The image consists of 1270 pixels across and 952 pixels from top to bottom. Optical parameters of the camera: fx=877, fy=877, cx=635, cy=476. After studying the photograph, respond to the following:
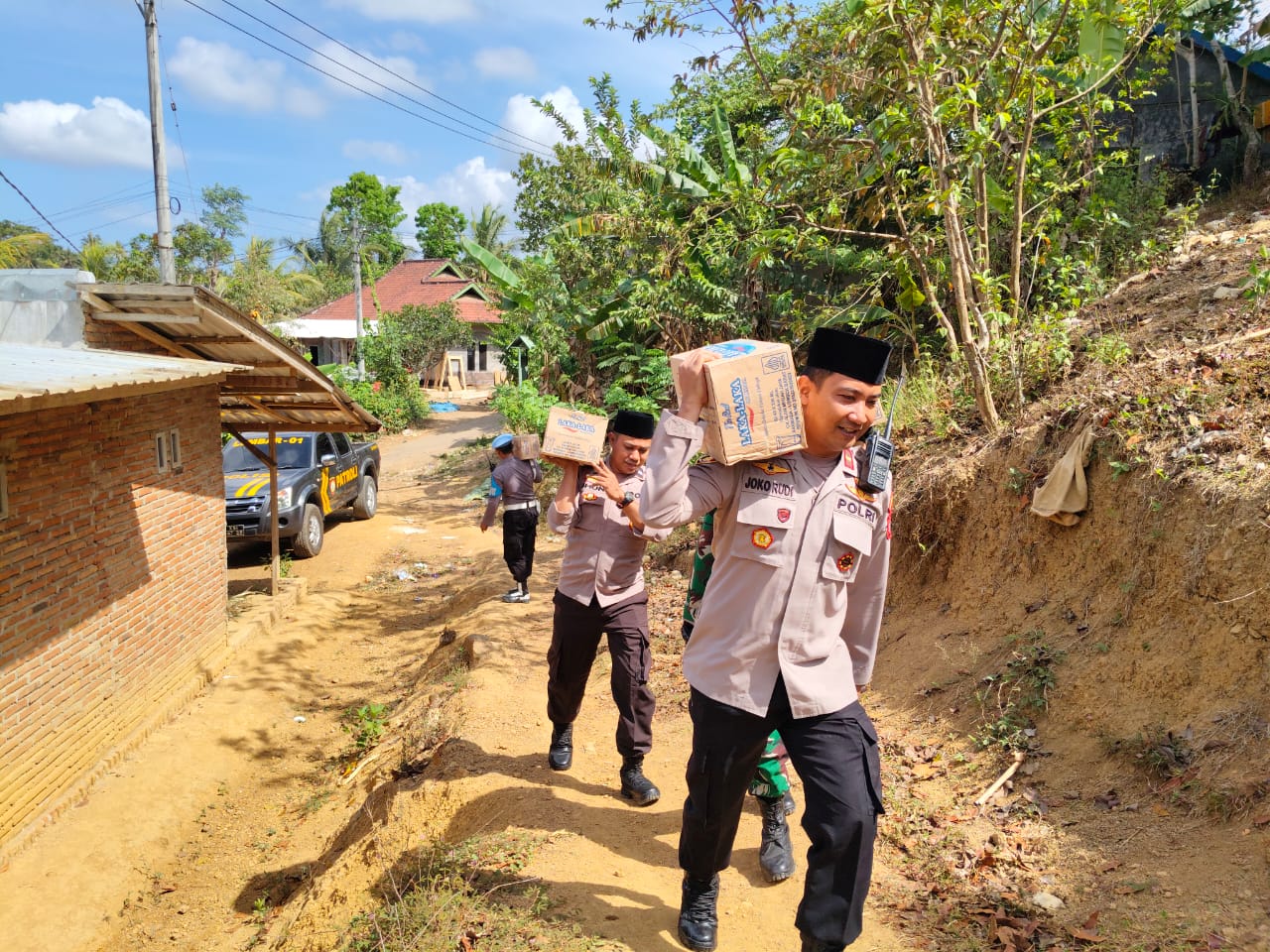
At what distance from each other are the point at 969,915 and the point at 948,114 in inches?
217

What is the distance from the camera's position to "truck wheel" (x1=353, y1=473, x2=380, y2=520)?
1523 cm

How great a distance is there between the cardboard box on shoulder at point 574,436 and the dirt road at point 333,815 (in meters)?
1.85

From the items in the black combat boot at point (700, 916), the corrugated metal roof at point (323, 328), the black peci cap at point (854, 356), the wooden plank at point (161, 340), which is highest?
the corrugated metal roof at point (323, 328)

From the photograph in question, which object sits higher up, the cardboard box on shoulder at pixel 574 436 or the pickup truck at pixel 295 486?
the cardboard box on shoulder at pixel 574 436

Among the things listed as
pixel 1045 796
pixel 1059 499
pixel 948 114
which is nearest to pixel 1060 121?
pixel 948 114

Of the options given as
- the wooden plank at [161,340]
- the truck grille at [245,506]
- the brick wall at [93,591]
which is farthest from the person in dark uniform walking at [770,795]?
the truck grille at [245,506]

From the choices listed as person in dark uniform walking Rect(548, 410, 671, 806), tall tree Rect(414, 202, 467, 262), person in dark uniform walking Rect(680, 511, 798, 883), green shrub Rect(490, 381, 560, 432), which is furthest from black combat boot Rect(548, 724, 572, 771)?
tall tree Rect(414, 202, 467, 262)

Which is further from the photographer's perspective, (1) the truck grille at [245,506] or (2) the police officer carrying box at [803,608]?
(1) the truck grille at [245,506]

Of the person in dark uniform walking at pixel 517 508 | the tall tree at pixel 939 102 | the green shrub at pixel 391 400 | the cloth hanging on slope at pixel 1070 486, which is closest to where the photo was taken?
the cloth hanging on slope at pixel 1070 486

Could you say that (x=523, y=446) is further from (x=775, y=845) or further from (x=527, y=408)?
(x=527, y=408)

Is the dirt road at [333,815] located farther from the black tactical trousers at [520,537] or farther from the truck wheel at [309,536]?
the truck wheel at [309,536]

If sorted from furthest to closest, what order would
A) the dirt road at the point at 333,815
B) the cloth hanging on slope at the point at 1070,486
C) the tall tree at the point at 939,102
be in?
1. the tall tree at the point at 939,102
2. the cloth hanging on slope at the point at 1070,486
3. the dirt road at the point at 333,815

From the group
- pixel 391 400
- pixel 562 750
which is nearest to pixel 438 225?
pixel 391 400

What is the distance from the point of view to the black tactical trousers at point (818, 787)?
2691 millimetres
